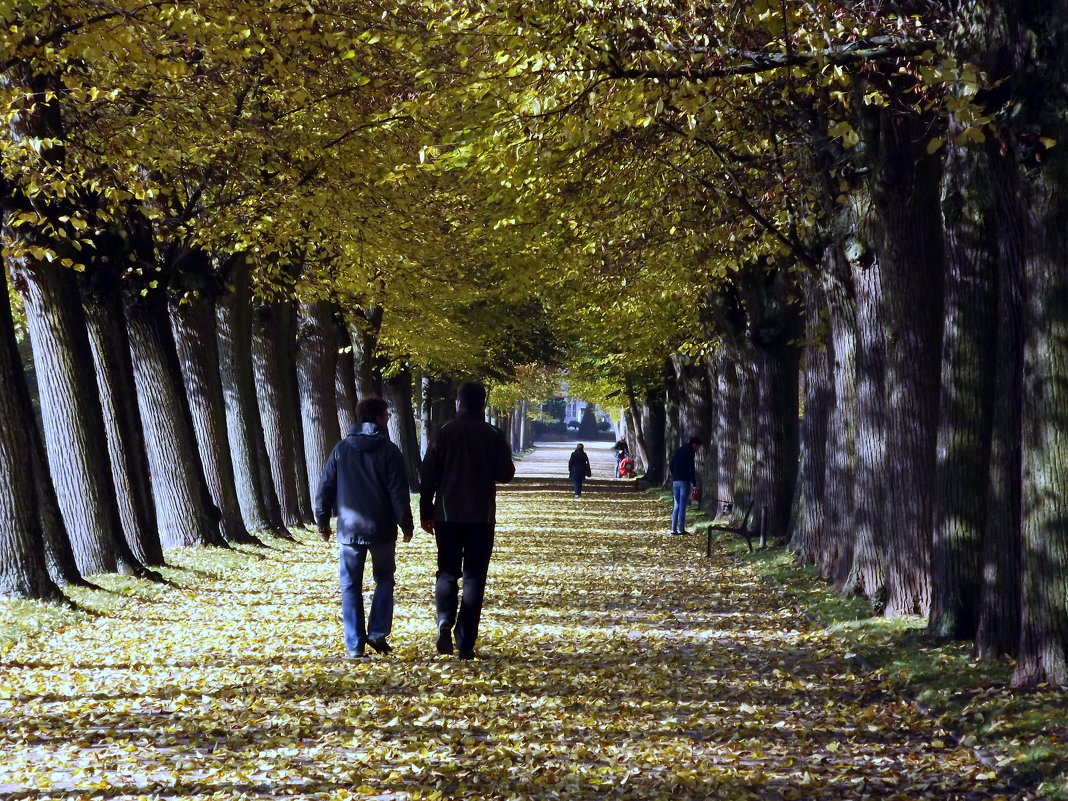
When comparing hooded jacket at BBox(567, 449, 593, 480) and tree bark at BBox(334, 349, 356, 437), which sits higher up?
tree bark at BBox(334, 349, 356, 437)

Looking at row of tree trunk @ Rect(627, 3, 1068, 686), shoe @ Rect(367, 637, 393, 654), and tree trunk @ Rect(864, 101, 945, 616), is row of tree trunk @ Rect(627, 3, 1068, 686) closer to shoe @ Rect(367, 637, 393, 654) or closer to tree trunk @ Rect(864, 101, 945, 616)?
tree trunk @ Rect(864, 101, 945, 616)

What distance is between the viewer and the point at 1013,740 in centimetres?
742

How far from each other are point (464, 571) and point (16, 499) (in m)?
4.59

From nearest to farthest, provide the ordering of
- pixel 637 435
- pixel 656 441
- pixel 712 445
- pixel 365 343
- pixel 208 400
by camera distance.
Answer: pixel 208 400
pixel 365 343
pixel 712 445
pixel 656 441
pixel 637 435

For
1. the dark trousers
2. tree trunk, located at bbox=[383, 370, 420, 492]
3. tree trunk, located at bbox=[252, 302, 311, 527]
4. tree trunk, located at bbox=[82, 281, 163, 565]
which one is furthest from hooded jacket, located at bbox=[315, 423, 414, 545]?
tree trunk, located at bbox=[383, 370, 420, 492]

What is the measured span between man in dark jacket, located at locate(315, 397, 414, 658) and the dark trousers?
1.06ft

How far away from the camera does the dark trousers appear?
10492mm

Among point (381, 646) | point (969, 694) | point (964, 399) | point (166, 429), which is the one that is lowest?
point (969, 694)

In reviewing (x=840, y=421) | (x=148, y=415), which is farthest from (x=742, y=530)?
(x=148, y=415)

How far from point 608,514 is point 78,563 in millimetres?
20759

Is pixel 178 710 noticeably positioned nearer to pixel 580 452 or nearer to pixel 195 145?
pixel 195 145

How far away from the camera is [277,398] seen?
80.4 ft

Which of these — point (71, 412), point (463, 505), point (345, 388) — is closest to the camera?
point (463, 505)

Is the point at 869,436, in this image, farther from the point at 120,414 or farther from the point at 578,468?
the point at 578,468
